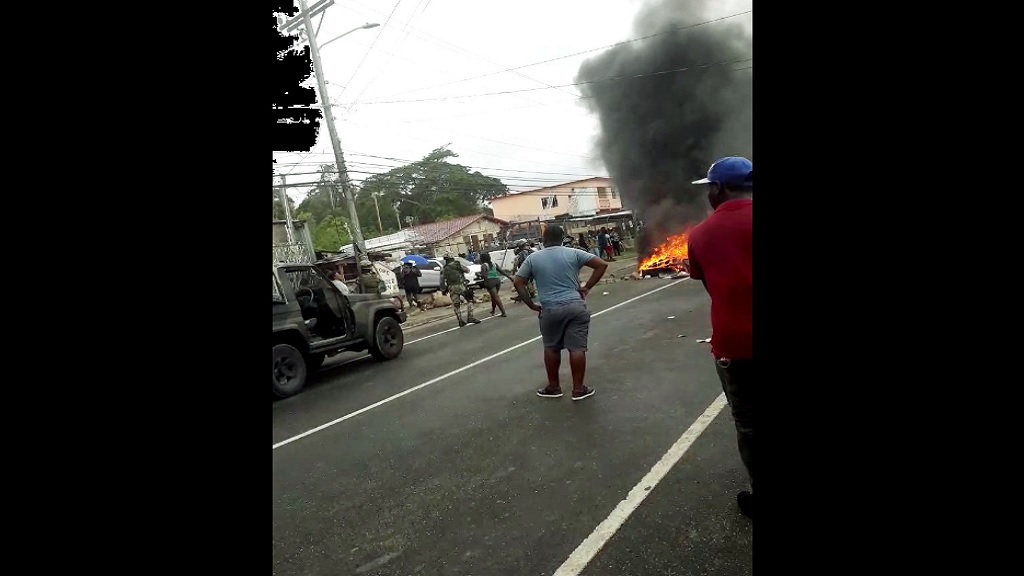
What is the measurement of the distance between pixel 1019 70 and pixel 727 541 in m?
2.53

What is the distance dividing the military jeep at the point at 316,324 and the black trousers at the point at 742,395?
585cm

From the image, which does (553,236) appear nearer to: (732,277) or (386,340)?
(732,277)

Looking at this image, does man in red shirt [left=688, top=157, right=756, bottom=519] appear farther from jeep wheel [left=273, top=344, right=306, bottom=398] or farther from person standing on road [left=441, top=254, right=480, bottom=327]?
person standing on road [left=441, top=254, right=480, bottom=327]

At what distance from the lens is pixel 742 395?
2.54 metres

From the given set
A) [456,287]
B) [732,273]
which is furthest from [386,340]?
[732,273]

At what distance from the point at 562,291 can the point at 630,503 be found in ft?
7.28

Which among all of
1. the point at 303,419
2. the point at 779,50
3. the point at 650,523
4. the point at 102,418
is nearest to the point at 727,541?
the point at 650,523

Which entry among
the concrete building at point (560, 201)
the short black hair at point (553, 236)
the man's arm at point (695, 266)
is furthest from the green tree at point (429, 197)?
the man's arm at point (695, 266)

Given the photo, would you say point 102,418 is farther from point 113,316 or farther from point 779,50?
point 779,50

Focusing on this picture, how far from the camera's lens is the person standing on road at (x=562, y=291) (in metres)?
4.91

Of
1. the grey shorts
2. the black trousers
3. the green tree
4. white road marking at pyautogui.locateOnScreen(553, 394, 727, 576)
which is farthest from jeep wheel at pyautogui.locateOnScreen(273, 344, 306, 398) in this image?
the green tree

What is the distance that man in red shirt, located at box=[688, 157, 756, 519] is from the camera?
239 cm

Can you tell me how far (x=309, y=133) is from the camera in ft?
3.38

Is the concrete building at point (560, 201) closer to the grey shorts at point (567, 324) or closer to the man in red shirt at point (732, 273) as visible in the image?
the grey shorts at point (567, 324)
